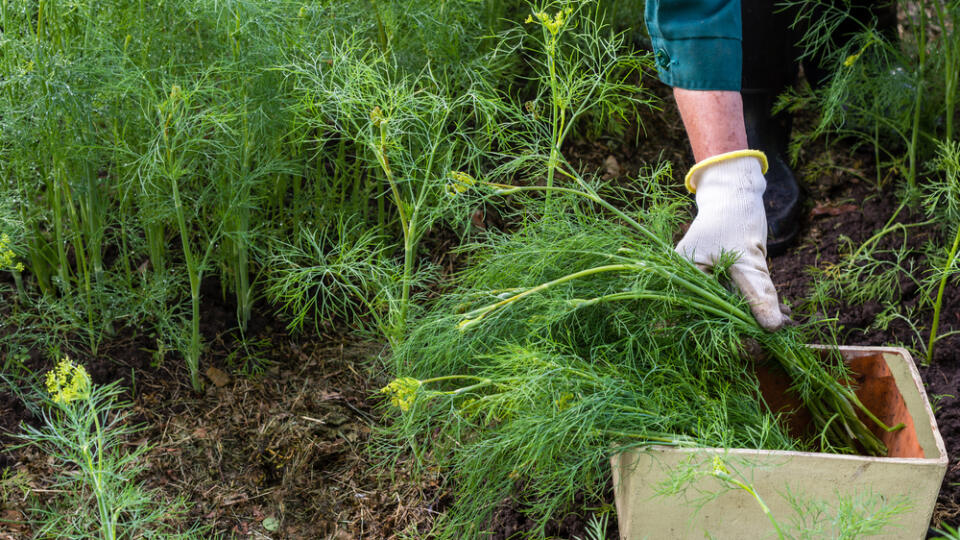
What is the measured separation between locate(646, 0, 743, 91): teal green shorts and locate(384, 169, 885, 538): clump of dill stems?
0.32 metres

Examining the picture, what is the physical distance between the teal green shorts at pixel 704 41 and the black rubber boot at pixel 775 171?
1.03 meters

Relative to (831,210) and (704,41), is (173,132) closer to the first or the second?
(704,41)

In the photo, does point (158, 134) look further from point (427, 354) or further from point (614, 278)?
point (614, 278)

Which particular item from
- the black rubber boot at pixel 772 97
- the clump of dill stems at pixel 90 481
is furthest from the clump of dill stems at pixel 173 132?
the black rubber boot at pixel 772 97

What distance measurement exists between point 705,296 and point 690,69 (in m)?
0.62

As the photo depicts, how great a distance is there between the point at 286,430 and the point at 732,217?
4.16ft

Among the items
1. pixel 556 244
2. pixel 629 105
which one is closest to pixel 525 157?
pixel 556 244

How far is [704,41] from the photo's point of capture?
2098mm

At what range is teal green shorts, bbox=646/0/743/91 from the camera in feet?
6.88

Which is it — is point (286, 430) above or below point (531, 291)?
below

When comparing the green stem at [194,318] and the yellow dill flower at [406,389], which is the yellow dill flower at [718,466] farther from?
the green stem at [194,318]

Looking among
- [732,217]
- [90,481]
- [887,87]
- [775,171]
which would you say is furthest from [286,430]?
[887,87]

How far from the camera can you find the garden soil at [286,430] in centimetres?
218

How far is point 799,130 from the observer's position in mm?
3564
